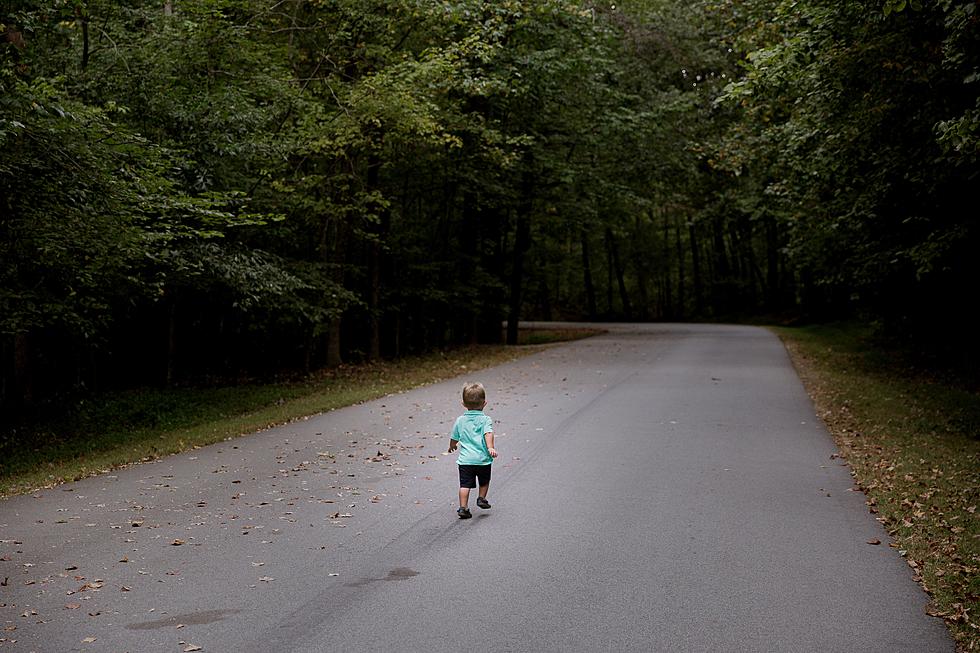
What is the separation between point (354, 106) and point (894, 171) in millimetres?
10756

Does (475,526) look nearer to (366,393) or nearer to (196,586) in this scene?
(196,586)

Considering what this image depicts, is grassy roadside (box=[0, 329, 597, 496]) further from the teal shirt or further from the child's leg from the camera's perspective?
the child's leg

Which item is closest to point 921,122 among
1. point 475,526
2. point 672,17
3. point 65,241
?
point 475,526

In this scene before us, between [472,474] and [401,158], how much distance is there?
57.4 feet

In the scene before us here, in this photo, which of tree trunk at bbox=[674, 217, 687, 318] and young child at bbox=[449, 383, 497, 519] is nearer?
young child at bbox=[449, 383, 497, 519]

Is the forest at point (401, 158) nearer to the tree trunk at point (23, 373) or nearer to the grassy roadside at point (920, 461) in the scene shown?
the tree trunk at point (23, 373)

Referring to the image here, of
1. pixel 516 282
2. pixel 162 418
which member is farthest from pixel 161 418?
pixel 516 282

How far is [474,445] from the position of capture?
25.7ft

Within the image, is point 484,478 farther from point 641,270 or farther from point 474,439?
point 641,270

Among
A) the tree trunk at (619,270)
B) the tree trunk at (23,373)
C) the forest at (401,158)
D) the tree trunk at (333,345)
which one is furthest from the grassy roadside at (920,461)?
the tree trunk at (619,270)

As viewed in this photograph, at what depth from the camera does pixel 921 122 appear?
12102mm

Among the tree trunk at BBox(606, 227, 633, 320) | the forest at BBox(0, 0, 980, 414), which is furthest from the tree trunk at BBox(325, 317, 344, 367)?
the tree trunk at BBox(606, 227, 633, 320)

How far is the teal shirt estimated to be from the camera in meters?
7.78

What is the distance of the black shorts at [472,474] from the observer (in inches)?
304
